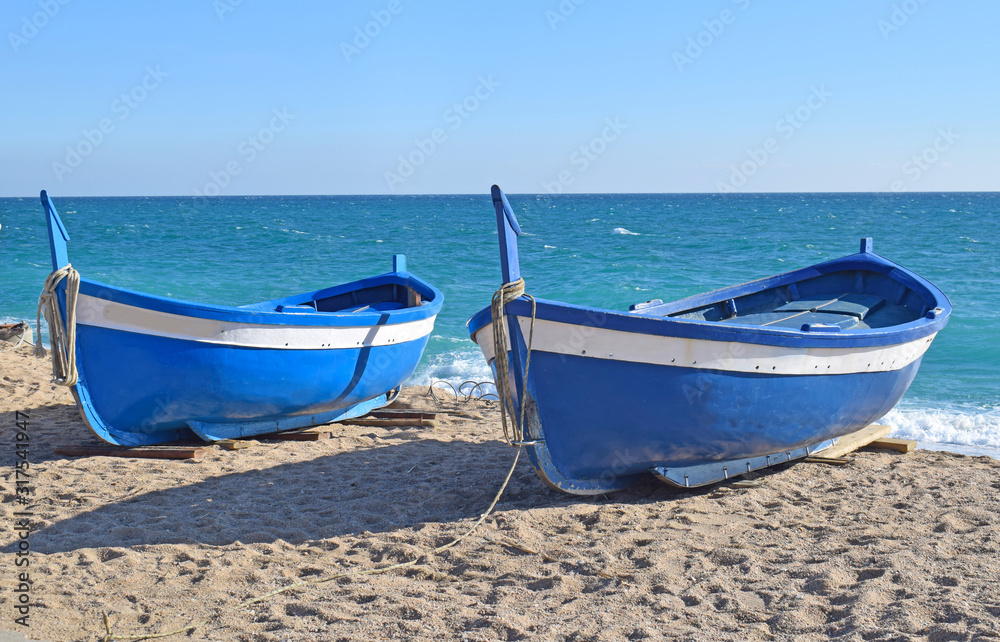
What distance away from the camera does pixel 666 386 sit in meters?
4.44

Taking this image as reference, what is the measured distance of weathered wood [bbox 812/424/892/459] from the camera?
5.80 m

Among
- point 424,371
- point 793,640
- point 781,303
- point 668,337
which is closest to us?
point 793,640

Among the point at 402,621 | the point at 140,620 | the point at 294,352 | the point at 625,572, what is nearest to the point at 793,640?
the point at 625,572

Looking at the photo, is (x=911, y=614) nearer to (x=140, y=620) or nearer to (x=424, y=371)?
(x=140, y=620)

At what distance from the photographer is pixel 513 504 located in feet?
16.4

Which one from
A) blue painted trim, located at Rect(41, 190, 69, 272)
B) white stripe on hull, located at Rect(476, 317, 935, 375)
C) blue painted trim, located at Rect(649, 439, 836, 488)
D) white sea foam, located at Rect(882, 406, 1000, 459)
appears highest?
blue painted trim, located at Rect(41, 190, 69, 272)

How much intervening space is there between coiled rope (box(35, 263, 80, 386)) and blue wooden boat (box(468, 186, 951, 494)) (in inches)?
112

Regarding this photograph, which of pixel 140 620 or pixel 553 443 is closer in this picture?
pixel 140 620

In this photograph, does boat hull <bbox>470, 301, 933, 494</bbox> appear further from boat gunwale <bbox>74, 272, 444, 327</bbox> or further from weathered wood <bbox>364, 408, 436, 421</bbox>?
weathered wood <bbox>364, 408, 436, 421</bbox>

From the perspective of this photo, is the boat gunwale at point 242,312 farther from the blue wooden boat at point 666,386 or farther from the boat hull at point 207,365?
the blue wooden boat at point 666,386

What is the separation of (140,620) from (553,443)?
2282mm

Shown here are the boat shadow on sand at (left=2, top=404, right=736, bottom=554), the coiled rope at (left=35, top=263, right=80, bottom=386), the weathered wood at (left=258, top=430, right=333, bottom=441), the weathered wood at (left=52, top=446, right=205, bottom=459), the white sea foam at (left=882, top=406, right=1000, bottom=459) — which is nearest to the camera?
the boat shadow on sand at (left=2, top=404, right=736, bottom=554)

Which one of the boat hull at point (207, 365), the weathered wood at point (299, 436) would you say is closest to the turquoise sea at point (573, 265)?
the weathered wood at point (299, 436)

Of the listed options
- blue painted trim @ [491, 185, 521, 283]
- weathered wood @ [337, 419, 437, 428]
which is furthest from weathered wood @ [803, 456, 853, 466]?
weathered wood @ [337, 419, 437, 428]
